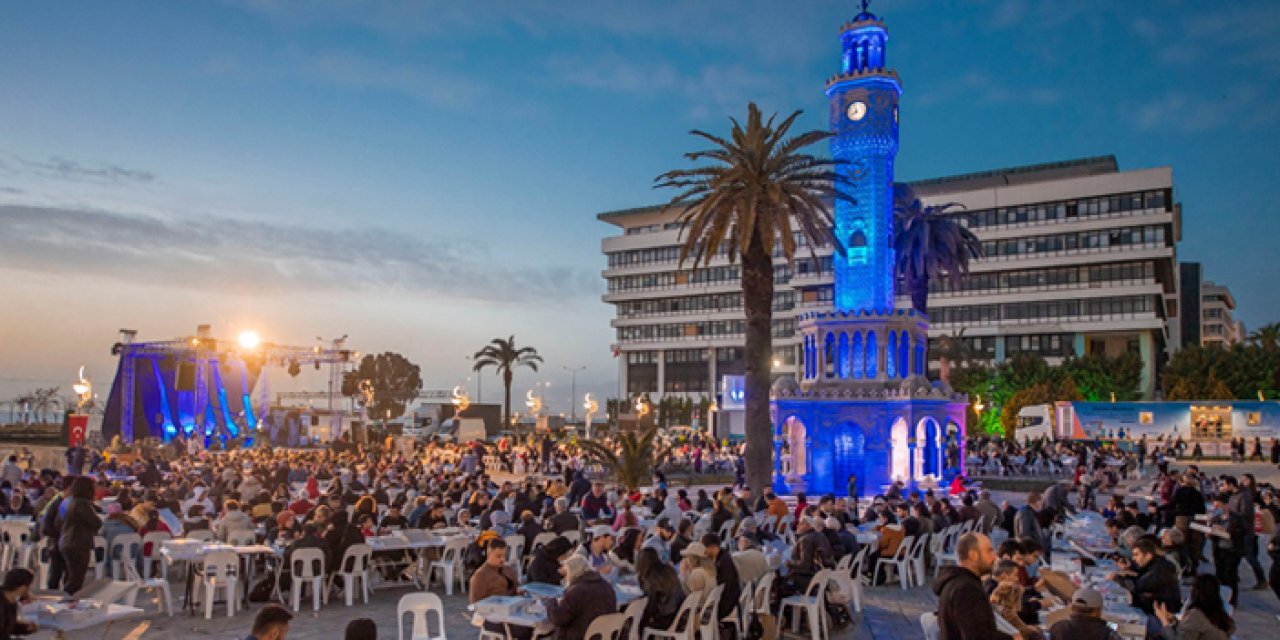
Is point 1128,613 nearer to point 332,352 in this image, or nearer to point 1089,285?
point 332,352

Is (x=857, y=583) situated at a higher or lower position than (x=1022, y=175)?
lower

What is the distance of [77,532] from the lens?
11867mm

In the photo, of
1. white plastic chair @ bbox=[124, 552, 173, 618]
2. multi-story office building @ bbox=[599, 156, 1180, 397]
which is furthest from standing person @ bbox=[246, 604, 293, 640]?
multi-story office building @ bbox=[599, 156, 1180, 397]

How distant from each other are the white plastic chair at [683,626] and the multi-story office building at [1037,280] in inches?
2024

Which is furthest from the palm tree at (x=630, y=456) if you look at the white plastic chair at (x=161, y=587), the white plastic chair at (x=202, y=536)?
the white plastic chair at (x=161, y=587)

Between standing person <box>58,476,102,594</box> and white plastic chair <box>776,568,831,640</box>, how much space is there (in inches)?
336

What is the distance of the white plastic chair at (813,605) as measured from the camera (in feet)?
35.7

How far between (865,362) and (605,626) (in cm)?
2829

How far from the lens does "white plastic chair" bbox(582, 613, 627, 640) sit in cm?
778

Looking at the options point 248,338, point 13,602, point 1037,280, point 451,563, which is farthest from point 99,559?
point 1037,280

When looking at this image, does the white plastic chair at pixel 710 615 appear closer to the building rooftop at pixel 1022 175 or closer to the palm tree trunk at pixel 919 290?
the palm tree trunk at pixel 919 290

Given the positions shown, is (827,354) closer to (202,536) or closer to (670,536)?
(670,536)

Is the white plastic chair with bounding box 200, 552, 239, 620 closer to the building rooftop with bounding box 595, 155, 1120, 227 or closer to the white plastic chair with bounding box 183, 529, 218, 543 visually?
the white plastic chair with bounding box 183, 529, 218, 543

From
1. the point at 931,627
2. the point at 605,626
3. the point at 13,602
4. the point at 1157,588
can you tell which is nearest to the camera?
the point at 13,602
